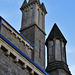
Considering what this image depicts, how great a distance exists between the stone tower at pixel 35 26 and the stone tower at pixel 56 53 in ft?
2.41

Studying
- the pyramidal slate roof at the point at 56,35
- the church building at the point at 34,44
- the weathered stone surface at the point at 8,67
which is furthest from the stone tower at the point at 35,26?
the weathered stone surface at the point at 8,67

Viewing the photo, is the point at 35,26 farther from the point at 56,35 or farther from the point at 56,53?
the point at 56,53

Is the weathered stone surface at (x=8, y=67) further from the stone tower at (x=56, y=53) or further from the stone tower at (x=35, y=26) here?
the stone tower at (x=35, y=26)

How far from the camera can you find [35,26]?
856 inches

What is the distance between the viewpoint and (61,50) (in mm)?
20312

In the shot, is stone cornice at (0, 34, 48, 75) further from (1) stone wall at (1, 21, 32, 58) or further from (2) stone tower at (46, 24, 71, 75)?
(2) stone tower at (46, 24, 71, 75)

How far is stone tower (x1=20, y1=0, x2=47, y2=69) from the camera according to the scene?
65.5ft

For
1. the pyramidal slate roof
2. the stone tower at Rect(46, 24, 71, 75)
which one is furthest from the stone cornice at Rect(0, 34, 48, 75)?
the pyramidal slate roof

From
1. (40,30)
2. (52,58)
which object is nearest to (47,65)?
(52,58)

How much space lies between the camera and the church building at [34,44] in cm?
1092

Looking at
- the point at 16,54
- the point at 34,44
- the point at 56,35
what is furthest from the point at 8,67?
the point at 56,35

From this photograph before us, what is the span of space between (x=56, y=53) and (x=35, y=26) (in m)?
3.69

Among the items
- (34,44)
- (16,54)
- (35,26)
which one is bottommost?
(16,54)

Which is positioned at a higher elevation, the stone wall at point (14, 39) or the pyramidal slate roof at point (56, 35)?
the pyramidal slate roof at point (56, 35)
